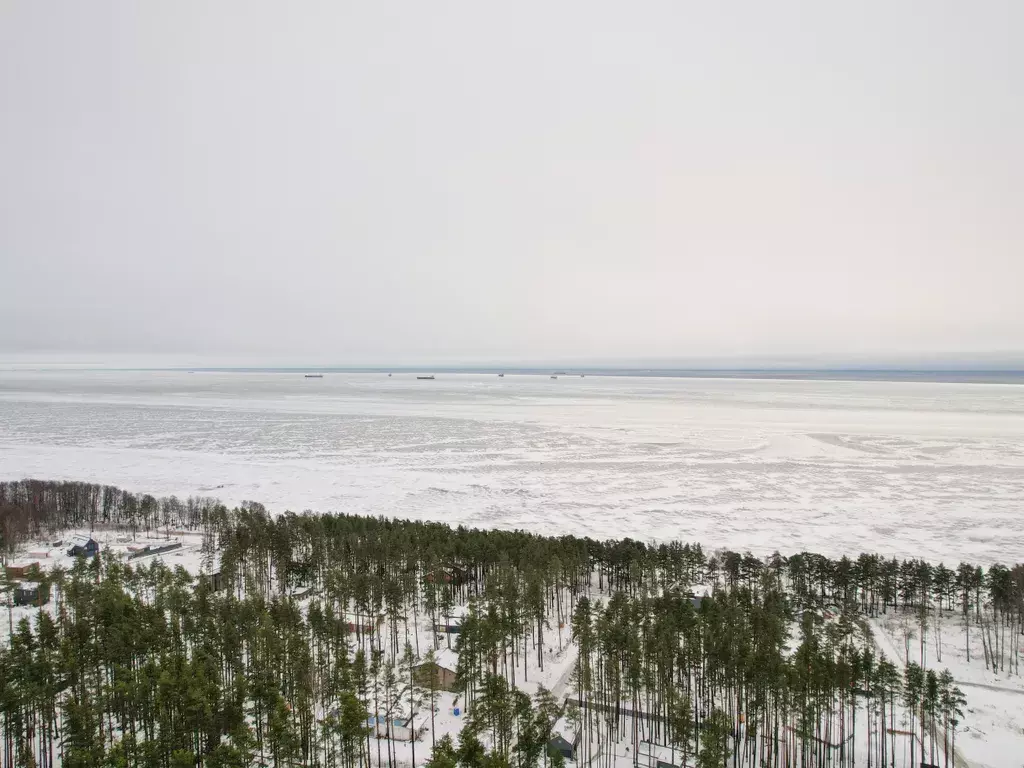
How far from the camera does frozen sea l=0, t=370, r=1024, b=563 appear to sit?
48.1 metres

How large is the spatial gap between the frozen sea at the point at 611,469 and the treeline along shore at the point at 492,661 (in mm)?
9592

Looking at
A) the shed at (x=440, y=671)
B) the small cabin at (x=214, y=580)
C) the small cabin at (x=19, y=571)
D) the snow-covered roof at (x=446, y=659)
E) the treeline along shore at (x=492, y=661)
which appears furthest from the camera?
the small cabin at (x=19, y=571)

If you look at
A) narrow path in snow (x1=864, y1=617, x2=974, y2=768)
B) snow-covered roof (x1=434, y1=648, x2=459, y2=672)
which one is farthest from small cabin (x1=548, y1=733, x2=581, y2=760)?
narrow path in snow (x1=864, y1=617, x2=974, y2=768)

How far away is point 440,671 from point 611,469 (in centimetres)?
4776

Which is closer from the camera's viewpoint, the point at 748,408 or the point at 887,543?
the point at 887,543

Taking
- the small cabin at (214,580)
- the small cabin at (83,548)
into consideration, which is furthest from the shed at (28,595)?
the small cabin at (83,548)

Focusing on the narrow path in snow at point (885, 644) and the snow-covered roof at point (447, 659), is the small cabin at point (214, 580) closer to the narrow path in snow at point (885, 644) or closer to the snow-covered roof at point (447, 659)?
the snow-covered roof at point (447, 659)

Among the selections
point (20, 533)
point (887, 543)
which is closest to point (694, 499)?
point (887, 543)

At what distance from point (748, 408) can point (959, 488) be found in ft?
306

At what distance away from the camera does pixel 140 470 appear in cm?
7088

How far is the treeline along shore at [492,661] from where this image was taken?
19969 mm

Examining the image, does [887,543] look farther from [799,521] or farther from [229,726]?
[229,726]

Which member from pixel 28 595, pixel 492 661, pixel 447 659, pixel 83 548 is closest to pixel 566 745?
pixel 492 661

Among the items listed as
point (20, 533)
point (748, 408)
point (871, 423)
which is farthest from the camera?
point (748, 408)
